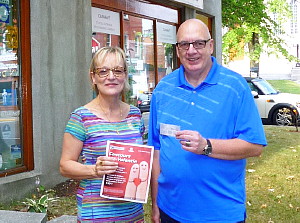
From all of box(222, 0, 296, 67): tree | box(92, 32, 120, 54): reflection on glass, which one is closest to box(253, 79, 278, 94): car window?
box(222, 0, 296, 67): tree

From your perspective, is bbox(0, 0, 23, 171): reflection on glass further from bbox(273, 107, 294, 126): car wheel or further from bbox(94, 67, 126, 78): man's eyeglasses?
bbox(273, 107, 294, 126): car wheel

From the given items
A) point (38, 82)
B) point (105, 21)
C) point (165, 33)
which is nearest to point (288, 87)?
point (165, 33)

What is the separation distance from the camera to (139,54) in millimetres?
11156

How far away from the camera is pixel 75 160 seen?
2.82 metres

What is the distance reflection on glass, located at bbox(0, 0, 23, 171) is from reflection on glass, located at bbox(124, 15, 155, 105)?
11.8ft

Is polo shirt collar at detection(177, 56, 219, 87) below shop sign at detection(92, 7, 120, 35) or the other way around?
below

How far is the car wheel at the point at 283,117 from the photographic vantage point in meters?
16.9

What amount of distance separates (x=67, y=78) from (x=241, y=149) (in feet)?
17.7

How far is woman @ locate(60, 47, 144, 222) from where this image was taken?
9.18ft

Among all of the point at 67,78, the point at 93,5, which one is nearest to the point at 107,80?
the point at 67,78

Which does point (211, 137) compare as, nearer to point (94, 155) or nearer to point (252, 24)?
point (94, 155)

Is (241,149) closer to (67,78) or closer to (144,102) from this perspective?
(67,78)

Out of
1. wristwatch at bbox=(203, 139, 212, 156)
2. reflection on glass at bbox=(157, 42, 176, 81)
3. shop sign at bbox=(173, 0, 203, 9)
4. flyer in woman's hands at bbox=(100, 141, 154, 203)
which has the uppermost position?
shop sign at bbox=(173, 0, 203, 9)

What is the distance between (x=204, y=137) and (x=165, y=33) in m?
9.65
